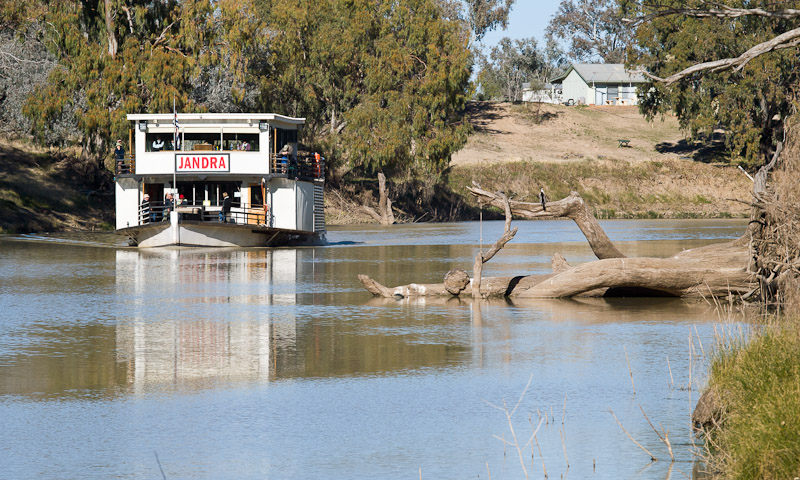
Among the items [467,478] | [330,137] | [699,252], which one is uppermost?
[330,137]

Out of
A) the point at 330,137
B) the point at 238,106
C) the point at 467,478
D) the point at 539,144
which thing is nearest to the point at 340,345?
the point at 467,478

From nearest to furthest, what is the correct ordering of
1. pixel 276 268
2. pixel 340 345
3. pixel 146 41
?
pixel 340 345, pixel 276 268, pixel 146 41

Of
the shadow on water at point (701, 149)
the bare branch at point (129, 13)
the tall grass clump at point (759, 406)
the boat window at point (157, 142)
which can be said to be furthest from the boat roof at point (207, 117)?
the shadow on water at point (701, 149)

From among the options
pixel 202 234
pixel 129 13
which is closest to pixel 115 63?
pixel 129 13

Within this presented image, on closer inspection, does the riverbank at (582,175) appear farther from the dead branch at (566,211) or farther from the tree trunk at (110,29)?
the dead branch at (566,211)

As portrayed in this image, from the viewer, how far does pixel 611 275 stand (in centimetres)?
2036

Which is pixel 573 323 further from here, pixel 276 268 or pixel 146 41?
pixel 146 41

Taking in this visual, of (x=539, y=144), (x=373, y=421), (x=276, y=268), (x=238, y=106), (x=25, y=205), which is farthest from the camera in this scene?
(x=539, y=144)

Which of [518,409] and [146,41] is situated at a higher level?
[146,41]

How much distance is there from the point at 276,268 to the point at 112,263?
5.53 metres

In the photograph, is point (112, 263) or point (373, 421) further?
point (112, 263)

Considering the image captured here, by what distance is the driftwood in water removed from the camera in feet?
66.1

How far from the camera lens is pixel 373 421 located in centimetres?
1116

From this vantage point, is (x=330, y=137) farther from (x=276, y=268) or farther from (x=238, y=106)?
(x=276, y=268)
